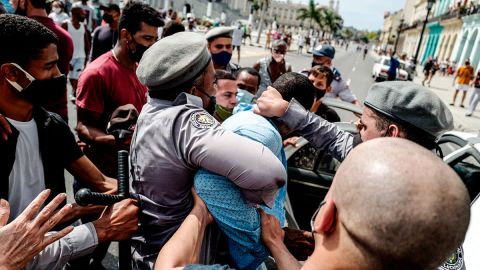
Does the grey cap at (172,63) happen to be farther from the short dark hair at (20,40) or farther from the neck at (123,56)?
the neck at (123,56)

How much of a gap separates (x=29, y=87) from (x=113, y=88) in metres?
0.86

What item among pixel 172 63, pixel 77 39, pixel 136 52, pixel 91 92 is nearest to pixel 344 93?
pixel 136 52

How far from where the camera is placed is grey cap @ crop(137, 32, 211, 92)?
138cm

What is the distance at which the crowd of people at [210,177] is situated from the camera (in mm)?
855

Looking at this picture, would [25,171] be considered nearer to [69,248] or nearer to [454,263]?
[69,248]

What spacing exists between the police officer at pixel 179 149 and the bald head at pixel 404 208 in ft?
1.38

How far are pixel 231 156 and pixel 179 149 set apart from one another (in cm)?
22

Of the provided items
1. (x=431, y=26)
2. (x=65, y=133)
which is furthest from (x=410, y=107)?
(x=431, y=26)

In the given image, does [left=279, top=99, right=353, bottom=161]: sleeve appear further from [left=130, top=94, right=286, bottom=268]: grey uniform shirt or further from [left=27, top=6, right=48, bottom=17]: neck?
[left=27, top=6, right=48, bottom=17]: neck

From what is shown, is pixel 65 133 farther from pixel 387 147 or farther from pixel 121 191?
pixel 387 147

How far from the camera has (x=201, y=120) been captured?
51.9 inches

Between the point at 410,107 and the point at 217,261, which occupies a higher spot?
the point at 410,107

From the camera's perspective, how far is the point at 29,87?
176 centimetres

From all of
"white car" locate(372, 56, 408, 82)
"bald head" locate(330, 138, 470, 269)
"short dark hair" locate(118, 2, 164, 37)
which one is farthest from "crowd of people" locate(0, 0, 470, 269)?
"white car" locate(372, 56, 408, 82)
